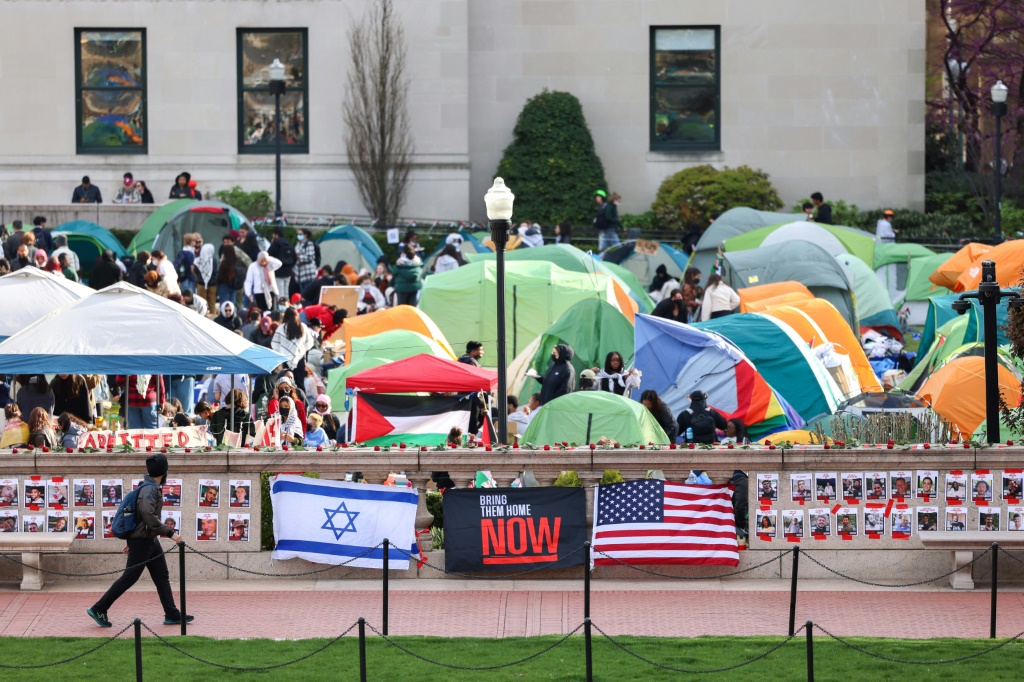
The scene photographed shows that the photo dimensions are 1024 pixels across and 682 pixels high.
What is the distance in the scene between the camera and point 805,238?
33.9 meters

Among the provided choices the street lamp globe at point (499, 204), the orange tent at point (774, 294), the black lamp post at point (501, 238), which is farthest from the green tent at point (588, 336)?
the street lamp globe at point (499, 204)

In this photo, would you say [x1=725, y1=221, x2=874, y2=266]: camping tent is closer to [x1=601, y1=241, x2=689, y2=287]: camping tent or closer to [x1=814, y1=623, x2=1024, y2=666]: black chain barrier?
[x1=601, y1=241, x2=689, y2=287]: camping tent

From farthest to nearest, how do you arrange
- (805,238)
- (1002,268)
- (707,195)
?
(707,195) < (805,238) < (1002,268)

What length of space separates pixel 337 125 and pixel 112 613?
26705mm

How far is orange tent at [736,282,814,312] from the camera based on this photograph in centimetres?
2728

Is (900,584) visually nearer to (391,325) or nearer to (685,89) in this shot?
(391,325)

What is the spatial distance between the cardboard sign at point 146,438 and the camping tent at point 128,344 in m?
0.67

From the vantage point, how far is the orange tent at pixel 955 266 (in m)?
31.1

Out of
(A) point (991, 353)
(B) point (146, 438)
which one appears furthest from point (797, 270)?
(B) point (146, 438)

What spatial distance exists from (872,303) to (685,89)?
456 inches

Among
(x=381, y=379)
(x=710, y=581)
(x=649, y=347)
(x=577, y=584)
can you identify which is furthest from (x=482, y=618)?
(x=649, y=347)

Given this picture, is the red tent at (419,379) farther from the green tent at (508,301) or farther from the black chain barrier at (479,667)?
the black chain barrier at (479,667)

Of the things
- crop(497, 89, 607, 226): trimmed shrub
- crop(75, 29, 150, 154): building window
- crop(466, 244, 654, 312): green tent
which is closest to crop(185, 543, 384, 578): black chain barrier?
crop(466, 244, 654, 312): green tent

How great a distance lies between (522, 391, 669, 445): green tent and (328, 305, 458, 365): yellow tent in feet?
20.9
